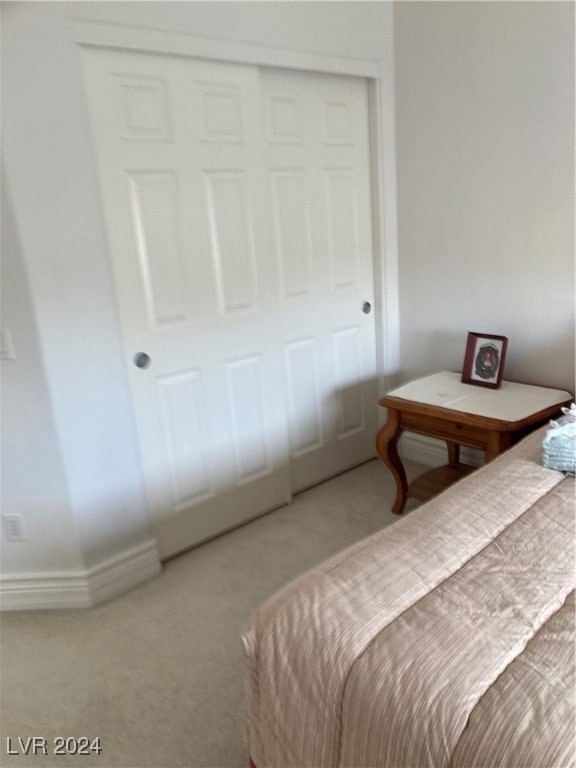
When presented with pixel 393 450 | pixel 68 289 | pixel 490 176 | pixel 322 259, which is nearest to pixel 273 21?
pixel 322 259

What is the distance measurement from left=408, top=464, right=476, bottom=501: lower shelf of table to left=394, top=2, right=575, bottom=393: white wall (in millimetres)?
514

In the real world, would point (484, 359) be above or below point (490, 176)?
below

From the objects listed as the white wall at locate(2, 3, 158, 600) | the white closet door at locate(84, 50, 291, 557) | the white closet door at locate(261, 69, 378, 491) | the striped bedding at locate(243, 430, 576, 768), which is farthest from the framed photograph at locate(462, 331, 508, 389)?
the white wall at locate(2, 3, 158, 600)

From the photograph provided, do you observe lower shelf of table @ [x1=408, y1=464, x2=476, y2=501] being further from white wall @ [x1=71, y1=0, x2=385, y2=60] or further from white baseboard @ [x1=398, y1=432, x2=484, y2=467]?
white wall @ [x1=71, y1=0, x2=385, y2=60]

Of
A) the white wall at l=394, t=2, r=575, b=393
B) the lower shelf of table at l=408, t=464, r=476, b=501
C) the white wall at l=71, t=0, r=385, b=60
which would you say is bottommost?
the lower shelf of table at l=408, t=464, r=476, b=501

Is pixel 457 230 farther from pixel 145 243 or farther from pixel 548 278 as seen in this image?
pixel 145 243

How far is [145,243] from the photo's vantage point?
87.4 inches

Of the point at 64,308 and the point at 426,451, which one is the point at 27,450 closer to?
the point at 64,308

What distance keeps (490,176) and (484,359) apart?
0.81 m

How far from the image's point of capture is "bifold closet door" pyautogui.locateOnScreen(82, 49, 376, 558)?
2.16 m

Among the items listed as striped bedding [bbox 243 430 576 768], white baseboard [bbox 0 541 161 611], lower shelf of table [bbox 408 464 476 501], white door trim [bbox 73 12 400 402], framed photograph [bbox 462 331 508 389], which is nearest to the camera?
striped bedding [bbox 243 430 576 768]

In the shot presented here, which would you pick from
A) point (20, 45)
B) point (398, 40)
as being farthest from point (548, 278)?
point (20, 45)

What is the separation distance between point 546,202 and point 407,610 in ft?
6.32

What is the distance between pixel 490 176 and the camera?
8.48ft
